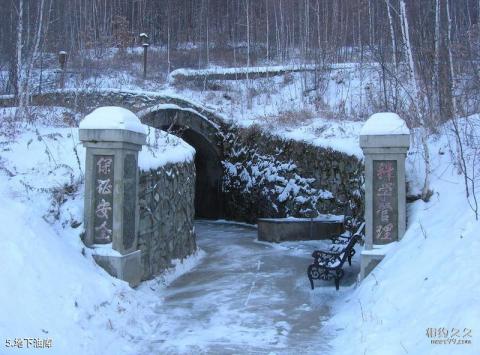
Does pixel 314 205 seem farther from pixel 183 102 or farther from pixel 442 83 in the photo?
pixel 183 102

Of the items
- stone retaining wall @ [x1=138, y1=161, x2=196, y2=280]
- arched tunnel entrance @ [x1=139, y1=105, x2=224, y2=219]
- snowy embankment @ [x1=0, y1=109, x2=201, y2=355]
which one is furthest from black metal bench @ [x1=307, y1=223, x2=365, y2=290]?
arched tunnel entrance @ [x1=139, y1=105, x2=224, y2=219]

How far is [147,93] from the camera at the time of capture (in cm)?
1708

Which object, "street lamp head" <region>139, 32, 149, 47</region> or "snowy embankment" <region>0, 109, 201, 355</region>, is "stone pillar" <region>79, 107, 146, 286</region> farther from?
"street lamp head" <region>139, 32, 149, 47</region>

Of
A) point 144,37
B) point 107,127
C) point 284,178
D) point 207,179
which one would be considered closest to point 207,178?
point 207,179

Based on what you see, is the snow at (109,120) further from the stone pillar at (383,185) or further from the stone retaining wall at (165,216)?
the stone pillar at (383,185)

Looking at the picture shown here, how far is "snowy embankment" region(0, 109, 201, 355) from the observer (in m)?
4.16

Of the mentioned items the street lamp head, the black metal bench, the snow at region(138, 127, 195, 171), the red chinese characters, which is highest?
the street lamp head

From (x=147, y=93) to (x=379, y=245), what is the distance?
12417 mm

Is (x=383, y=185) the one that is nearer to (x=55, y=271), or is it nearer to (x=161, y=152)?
(x=161, y=152)

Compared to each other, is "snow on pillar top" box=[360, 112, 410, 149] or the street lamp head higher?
the street lamp head

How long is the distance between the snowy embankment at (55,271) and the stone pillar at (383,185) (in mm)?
2890

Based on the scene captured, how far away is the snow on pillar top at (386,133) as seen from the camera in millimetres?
6223

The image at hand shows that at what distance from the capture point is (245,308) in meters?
6.04

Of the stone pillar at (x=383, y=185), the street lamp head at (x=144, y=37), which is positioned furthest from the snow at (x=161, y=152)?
the street lamp head at (x=144, y=37)
